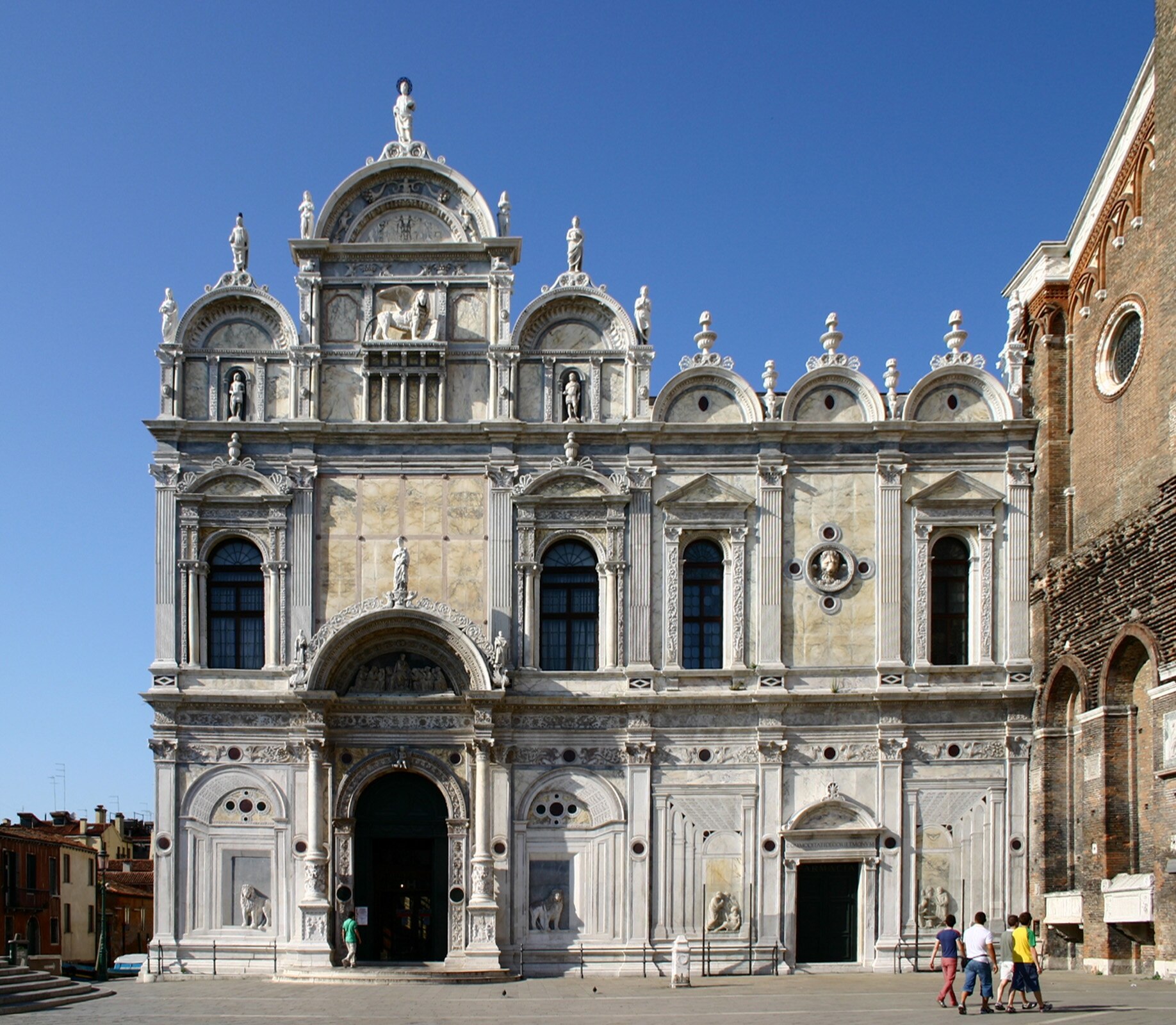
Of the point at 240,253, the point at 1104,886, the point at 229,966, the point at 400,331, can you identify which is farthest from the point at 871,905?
the point at 240,253

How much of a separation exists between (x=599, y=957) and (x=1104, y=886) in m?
9.70

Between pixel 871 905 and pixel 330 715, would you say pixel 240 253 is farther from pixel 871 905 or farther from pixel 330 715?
pixel 871 905

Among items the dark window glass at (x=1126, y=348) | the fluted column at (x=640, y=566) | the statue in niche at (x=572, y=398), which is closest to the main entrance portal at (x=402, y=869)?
the fluted column at (x=640, y=566)

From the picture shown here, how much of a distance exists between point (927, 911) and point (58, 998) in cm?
1661

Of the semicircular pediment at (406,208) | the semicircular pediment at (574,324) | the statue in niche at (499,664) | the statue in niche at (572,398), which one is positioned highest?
the semicircular pediment at (406,208)

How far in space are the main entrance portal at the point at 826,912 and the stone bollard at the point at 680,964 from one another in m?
3.32

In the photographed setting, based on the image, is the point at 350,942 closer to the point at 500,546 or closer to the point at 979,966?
the point at 500,546

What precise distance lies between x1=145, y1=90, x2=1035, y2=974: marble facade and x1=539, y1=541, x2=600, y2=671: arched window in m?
0.27

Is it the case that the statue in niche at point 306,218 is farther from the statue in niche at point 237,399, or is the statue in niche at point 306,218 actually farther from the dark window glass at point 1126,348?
the dark window glass at point 1126,348

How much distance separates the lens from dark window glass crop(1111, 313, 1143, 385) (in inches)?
1089

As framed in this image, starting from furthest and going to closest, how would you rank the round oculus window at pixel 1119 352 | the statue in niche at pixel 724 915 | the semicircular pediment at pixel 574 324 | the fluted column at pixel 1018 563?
the semicircular pediment at pixel 574 324, the fluted column at pixel 1018 563, the statue in niche at pixel 724 915, the round oculus window at pixel 1119 352

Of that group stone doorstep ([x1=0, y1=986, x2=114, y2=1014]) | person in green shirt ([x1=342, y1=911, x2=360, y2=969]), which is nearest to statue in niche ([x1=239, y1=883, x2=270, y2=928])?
person in green shirt ([x1=342, y1=911, x2=360, y2=969])

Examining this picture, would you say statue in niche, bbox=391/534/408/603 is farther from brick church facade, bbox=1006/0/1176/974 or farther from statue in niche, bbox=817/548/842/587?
brick church facade, bbox=1006/0/1176/974

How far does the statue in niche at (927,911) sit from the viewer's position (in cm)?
3002
